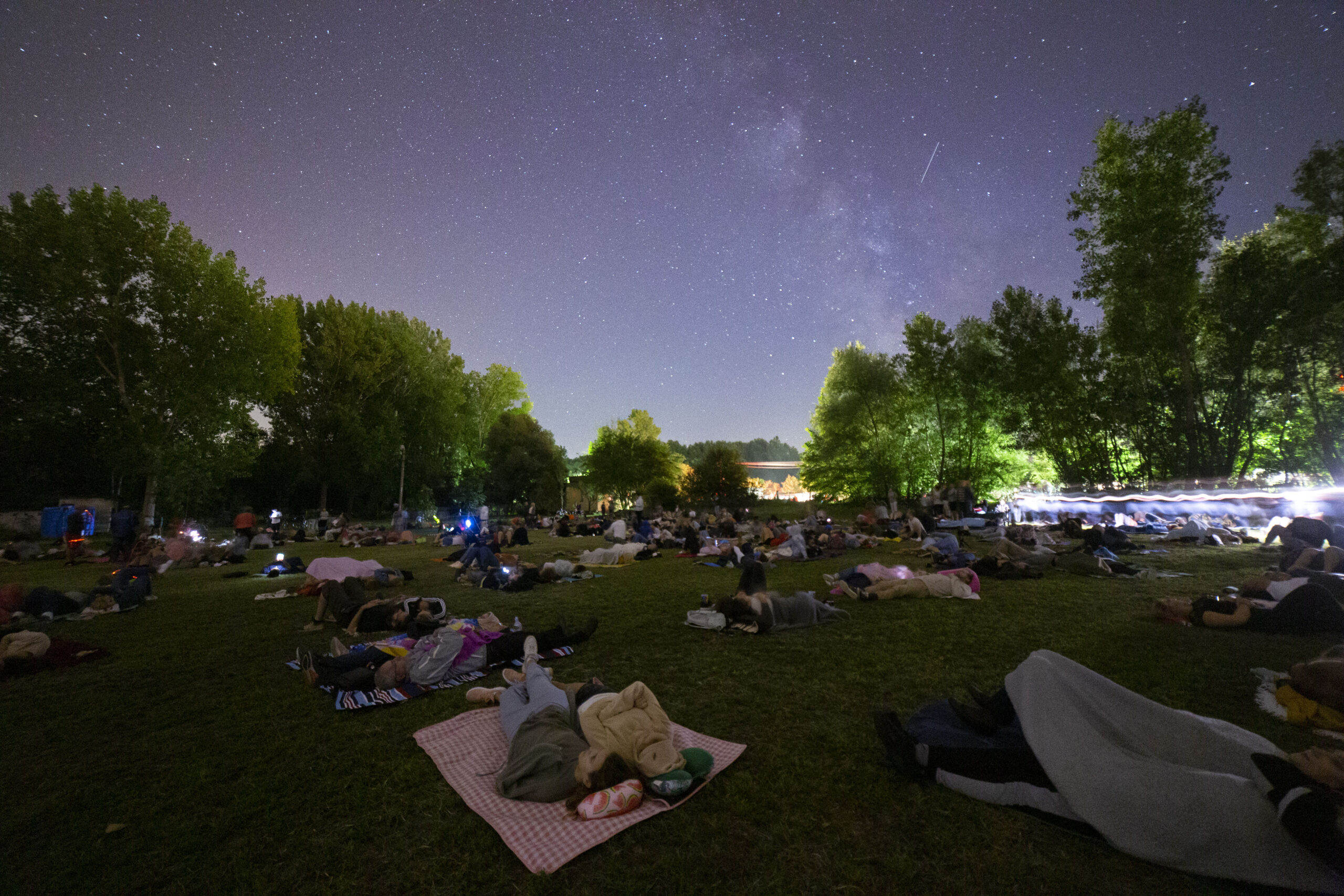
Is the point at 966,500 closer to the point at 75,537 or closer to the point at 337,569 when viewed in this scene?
the point at 337,569

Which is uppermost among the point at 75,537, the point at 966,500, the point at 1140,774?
the point at 966,500

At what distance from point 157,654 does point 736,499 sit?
29.5 metres

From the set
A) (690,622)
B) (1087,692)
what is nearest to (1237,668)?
(1087,692)

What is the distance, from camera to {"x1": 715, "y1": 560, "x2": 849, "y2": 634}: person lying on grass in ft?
22.2

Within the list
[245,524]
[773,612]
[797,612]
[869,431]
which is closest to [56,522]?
[245,524]

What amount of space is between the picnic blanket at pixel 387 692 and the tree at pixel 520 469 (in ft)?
124

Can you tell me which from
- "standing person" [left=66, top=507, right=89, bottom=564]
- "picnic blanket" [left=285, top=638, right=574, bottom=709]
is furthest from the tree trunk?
"picnic blanket" [left=285, top=638, right=574, bottom=709]

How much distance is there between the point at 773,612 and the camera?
6.90 meters

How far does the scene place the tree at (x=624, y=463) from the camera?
→ 150 ft

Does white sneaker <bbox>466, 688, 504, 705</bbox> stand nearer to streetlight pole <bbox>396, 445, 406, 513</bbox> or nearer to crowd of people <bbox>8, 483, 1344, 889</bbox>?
crowd of people <bbox>8, 483, 1344, 889</bbox>

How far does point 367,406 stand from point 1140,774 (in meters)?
37.9

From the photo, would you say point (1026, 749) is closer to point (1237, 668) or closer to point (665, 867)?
point (665, 867)

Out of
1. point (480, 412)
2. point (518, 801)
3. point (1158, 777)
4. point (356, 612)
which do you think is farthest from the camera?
point (480, 412)

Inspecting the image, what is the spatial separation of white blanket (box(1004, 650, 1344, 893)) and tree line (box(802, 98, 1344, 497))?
2202 cm
